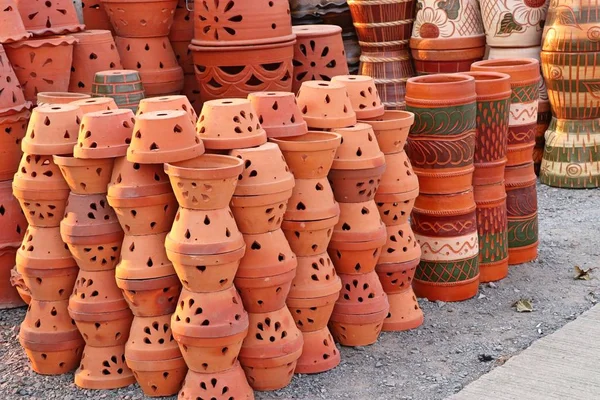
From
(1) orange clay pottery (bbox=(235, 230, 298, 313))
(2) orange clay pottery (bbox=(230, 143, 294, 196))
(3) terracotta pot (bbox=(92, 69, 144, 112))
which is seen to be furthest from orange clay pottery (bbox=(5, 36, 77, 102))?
(1) orange clay pottery (bbox=(235, 230, 298, 313))

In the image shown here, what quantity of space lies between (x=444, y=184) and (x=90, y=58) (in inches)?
72.0

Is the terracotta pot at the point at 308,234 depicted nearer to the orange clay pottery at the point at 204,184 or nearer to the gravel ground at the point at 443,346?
the orange clay pottery at the point at 204,184

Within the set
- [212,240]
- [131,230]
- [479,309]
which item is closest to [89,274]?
[131,230]

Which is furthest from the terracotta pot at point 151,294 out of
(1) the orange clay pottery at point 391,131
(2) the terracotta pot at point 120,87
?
(1) the orange clay pottery at point 391,131

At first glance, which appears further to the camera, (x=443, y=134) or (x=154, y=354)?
(x=443, y=134)

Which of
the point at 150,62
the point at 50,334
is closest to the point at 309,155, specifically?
the point at 50,334

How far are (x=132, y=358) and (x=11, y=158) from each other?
1397 millimetres

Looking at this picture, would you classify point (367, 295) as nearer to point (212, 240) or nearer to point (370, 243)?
point (370, 243)

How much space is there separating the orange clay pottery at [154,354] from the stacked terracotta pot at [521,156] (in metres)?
2.23

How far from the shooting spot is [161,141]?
3.52 meters

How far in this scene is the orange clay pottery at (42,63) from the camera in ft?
15.0

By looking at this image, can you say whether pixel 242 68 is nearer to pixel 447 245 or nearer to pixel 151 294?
pixel 447 245

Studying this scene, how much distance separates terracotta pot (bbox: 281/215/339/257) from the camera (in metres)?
3.85

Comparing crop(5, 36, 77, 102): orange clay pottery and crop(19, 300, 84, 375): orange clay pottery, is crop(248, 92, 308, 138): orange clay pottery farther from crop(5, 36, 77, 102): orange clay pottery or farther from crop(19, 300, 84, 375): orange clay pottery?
crop(5, 36, 77, 102): orange clay pottery
